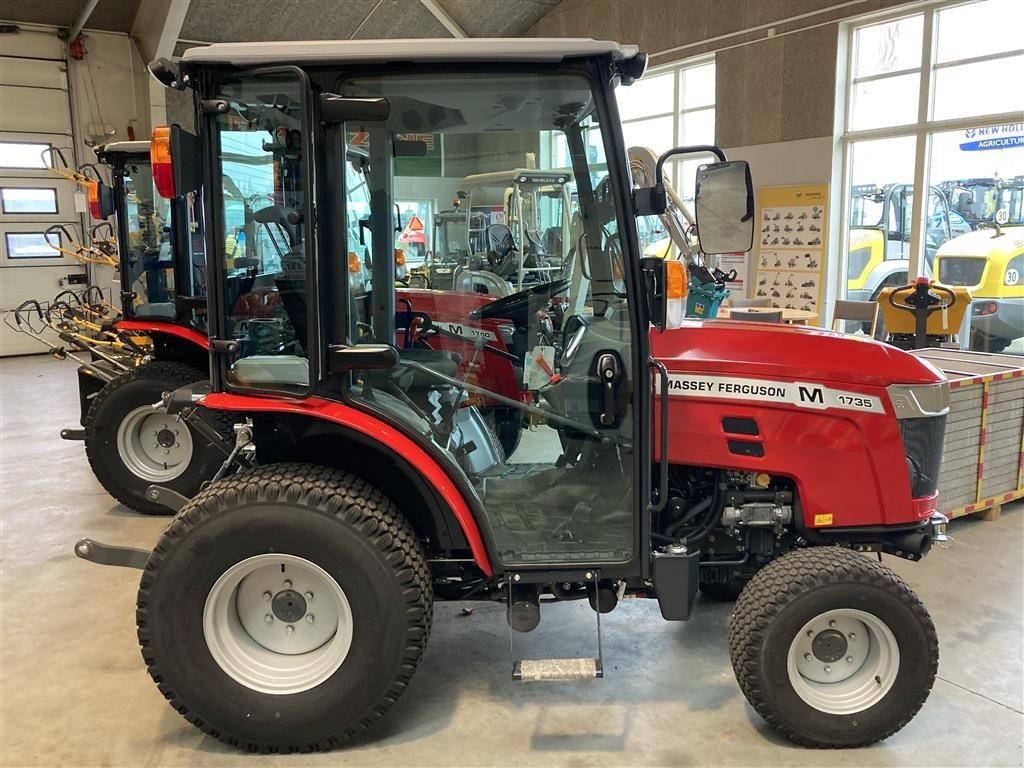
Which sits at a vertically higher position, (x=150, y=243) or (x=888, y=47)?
(x=888, y=47)

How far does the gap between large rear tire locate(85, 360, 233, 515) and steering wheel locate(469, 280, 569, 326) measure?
2836 millimetres

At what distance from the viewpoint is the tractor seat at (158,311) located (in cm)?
500

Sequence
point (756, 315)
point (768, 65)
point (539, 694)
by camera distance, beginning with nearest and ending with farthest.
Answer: point (539, 694) → point (756, 315) → point (768, 65)

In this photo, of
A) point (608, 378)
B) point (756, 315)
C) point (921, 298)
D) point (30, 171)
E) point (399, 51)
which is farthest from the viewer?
point (30, 171)

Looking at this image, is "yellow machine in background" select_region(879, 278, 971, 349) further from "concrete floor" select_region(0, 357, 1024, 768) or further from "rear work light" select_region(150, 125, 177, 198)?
"rear work light" select_region(150, 125, 177, 198)

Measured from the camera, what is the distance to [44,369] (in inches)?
419

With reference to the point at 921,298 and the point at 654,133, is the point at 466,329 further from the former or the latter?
the point at 654,133

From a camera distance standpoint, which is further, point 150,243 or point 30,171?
point 30,171

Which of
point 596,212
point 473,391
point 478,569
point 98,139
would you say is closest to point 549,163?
point 596,212

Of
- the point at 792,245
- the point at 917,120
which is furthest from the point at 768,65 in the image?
the point at 792,245

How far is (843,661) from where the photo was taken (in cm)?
247

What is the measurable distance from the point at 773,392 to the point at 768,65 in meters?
7.13

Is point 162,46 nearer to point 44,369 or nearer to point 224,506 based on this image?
point 44,369

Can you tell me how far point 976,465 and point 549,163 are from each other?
10.5 feet
